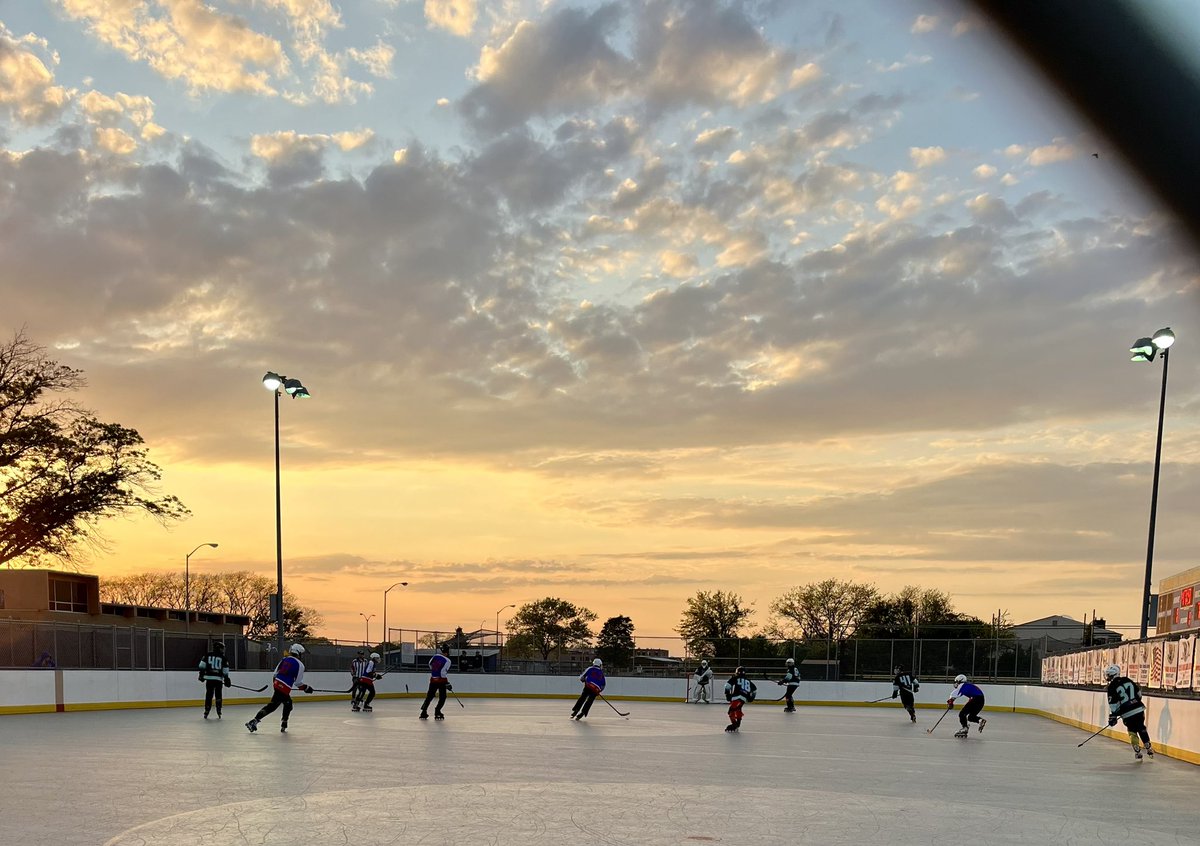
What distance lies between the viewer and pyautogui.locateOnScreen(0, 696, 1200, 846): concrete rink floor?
9.09 meters

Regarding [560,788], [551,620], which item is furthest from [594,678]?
[551,620]

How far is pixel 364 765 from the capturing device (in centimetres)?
1424

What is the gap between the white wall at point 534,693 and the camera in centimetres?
2056

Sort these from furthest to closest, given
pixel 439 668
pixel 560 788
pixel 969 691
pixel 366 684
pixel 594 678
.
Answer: pixel 366 684 < pixel 439 668 < pixel 594 678 < pixel 969 691 < pixel 560 788

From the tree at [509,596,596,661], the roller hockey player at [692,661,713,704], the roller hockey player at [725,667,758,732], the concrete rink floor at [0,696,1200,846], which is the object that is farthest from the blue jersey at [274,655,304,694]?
the tree at [509,596,596,661]

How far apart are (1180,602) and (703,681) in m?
16.5

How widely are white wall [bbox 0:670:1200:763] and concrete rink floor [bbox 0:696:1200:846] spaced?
3.89ft

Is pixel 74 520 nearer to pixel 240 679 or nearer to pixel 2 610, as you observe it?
pixel 2 610

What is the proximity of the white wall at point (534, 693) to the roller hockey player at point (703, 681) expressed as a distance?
1.78 meters

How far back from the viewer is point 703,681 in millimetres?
38562

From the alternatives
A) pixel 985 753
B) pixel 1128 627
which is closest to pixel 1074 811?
pixel 985 753

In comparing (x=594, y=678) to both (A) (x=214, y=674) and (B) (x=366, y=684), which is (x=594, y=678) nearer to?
(B) (x=366, y=684)

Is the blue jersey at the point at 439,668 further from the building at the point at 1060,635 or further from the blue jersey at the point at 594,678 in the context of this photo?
the building at the point at 1060,635

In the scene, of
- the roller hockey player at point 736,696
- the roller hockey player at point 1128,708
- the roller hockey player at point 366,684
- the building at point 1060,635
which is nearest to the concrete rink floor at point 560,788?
the roller hockey player at point 1128,708
